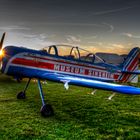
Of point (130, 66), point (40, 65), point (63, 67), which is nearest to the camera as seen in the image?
point (40, 65)

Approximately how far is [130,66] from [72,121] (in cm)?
769

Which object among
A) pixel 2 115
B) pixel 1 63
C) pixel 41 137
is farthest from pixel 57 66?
pixel 41 137

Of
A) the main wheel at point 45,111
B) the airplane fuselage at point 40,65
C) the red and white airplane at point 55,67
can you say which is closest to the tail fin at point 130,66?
the red and white airplane at point 55,67

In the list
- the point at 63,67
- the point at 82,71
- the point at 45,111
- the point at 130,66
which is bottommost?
the point at 45,111

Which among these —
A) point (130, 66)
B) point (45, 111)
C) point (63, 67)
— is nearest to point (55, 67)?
point (63, 67)

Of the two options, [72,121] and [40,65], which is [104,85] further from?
[40,65]

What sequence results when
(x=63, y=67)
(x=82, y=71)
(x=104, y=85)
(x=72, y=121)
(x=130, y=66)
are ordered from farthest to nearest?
(x=130, y=66) → (x=82, y=71) → (x=63, y=67) → (x=72, y=121) → (x=104, y=85)

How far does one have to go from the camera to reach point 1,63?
32.1 feet

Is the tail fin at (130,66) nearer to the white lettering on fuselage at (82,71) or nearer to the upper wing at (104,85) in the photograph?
the white lettering on fuselage at (82,71)

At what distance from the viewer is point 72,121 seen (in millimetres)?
8047

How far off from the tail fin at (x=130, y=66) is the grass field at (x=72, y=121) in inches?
112

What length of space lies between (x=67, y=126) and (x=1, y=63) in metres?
3.93

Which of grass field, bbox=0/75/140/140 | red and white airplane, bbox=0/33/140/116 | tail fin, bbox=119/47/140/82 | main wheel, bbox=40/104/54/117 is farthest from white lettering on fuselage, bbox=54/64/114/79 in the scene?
main wheel, bbox=40/104/54/117

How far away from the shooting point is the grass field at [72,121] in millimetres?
6703
